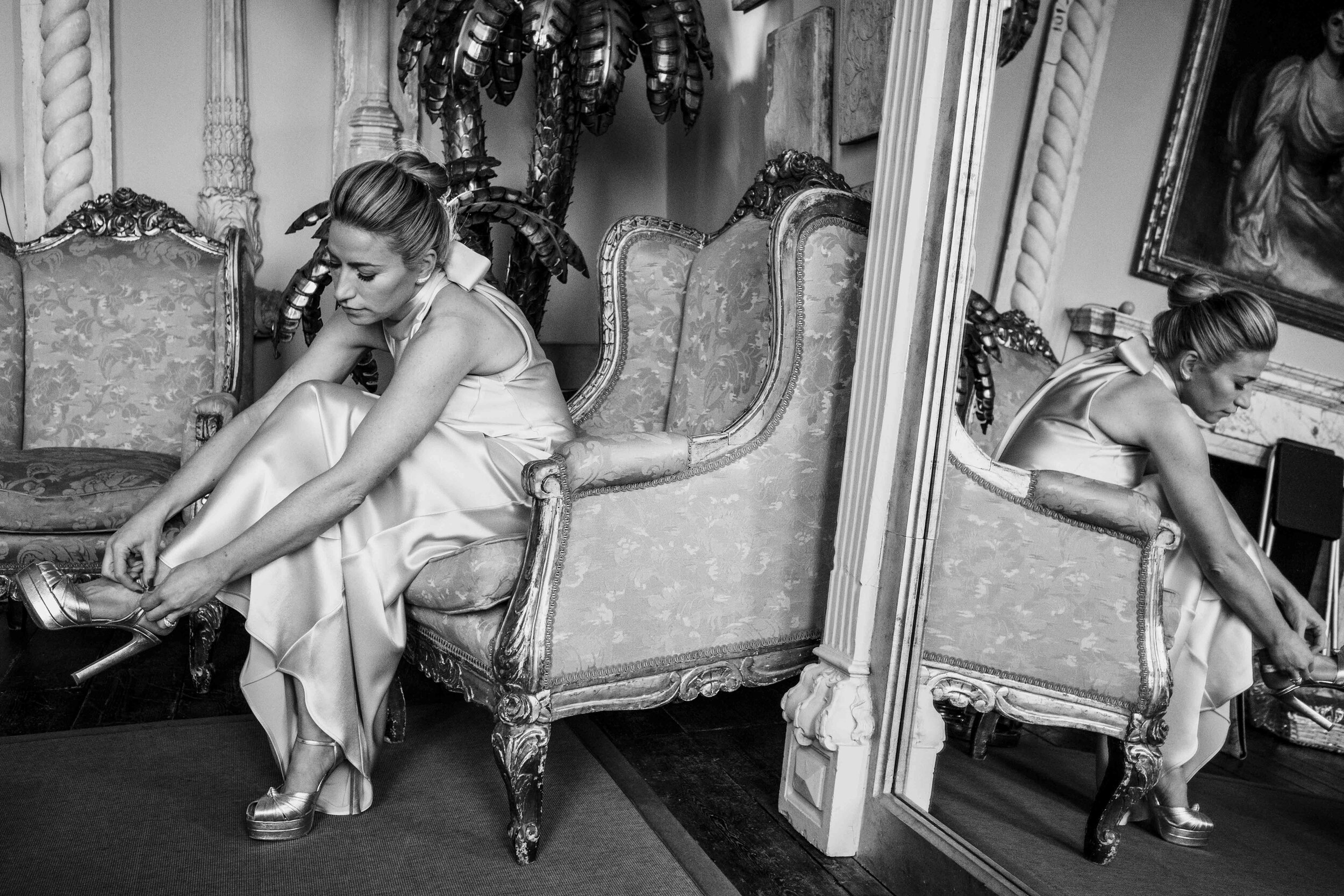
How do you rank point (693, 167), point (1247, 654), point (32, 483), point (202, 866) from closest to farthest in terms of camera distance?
point (1247, 654), point (202, 866), point (32, 483), point (693, 167)

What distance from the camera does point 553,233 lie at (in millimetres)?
3127

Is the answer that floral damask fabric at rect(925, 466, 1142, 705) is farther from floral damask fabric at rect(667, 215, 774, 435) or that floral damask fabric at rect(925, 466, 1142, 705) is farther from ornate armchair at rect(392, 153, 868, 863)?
floral damask fabric at rect(667, 215, 774, 435)

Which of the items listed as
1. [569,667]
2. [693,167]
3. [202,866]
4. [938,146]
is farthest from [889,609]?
[693,167]

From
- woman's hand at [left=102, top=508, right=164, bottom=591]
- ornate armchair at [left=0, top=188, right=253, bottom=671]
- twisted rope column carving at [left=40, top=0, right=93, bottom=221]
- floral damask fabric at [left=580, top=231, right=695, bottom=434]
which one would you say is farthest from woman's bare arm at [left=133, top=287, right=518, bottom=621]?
twisted rope column carving at [left=40, top=0, right=93, bottom=221]

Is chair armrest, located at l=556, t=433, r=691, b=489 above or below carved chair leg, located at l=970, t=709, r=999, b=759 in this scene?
above

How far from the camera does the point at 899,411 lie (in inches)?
73.6

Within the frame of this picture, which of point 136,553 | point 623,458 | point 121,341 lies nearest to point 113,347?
point 121,341

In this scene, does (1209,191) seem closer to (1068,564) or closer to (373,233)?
(1068,564)

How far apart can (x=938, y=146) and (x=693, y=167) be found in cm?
260

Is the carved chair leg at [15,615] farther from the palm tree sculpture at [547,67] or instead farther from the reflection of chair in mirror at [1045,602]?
the reflection of chair in mirror at [1045,602]

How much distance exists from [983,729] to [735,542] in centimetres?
54

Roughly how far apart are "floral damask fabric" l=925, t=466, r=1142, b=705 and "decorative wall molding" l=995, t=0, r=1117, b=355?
14.8 inches

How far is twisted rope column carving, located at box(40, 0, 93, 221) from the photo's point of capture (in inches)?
144

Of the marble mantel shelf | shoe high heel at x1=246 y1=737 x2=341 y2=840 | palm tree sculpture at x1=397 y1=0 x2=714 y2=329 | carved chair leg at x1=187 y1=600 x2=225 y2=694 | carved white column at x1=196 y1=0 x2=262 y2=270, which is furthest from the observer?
carved white column at x1=196 y1=0 x2=262 y2=270
